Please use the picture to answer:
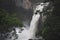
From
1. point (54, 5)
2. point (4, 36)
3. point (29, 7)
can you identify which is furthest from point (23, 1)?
point (54, 5)

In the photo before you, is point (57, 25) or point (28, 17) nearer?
point (57, 25)

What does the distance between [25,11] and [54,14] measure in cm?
1240

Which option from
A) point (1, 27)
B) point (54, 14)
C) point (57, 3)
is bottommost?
point (1, 27)

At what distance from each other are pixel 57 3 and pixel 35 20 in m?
8.95

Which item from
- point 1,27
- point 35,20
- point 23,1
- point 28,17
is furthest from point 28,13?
point 1,27

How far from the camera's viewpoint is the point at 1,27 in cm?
849

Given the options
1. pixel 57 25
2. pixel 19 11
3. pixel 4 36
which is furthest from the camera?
pixel 19 11

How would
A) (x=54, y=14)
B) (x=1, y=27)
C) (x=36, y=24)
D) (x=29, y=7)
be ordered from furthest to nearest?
(x=29, y=7) → (x=36, y=24) → (x=1, y=27) → (x=54, y=14)

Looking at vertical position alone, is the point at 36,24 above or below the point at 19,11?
below

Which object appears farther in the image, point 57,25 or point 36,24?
point 36,24

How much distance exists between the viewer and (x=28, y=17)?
17469 mm

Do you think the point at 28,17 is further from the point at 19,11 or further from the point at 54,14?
the point at 54,14

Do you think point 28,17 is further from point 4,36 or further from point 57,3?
point 57,3

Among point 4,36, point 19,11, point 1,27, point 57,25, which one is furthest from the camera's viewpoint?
point 19,11
